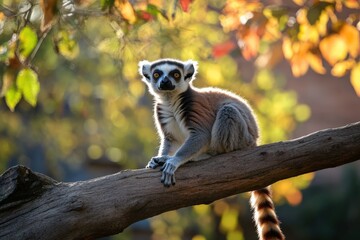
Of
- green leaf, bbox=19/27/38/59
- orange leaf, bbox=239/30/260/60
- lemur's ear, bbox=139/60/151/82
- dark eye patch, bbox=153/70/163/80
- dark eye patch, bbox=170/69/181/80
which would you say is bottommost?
green leaf, bbox=19/27/38/59

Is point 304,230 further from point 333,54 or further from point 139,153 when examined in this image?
point 333,54

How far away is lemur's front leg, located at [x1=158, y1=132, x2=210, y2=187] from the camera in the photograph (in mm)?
3047

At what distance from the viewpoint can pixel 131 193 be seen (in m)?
2.94

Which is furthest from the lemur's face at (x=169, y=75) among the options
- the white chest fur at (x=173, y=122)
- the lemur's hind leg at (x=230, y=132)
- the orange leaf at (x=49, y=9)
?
the orange leaf at (x=49, y=9)

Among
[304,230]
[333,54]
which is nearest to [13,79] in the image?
[333,54]

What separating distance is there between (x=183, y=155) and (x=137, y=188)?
0.49 metres

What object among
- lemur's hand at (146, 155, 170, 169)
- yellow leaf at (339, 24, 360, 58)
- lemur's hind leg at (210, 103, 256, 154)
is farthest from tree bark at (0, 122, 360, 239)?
yellow leaf at (339, 24, 360, 58)

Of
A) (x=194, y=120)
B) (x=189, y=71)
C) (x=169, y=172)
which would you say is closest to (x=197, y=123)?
(x=194, y=120)

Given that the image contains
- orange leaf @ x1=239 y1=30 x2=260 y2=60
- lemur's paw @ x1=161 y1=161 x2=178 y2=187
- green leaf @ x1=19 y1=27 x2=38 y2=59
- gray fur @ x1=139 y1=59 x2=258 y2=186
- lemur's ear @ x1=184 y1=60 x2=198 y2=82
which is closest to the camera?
lemur's paw @ x1=161 y1=161 x2=178 y2=187

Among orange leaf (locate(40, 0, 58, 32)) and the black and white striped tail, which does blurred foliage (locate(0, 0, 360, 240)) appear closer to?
orange leaf (locate(40, 0, 58, 32))

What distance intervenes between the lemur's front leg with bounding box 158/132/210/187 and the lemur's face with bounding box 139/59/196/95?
0.42 meters

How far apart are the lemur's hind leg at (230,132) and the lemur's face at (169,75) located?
14.8 inches

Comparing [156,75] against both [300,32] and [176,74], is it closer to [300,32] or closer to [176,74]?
[176,74]

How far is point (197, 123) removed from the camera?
3676 millimetres
